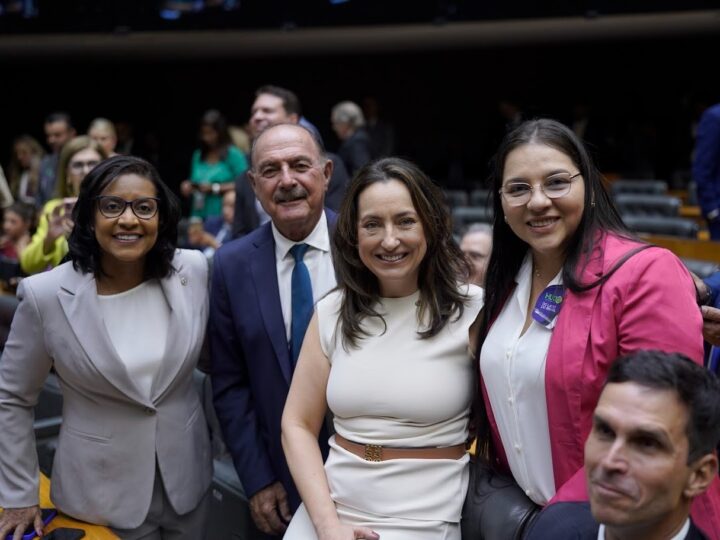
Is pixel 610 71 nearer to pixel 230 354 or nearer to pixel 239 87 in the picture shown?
pixel 239 87

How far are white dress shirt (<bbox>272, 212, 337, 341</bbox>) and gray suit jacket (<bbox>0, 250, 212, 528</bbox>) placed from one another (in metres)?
0.26

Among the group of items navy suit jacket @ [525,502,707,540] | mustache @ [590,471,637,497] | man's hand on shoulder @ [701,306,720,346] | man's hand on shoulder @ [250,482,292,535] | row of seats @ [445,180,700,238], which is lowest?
man's hand on shoulder @ [250,482,292,535]

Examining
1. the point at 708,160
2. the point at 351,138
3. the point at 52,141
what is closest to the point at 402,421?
the point at 708,160

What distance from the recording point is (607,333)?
1.49m

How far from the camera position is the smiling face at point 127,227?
193cm

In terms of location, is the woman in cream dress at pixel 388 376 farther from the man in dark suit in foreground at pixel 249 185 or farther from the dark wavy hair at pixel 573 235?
the man in dark suit in foreground at pixel 249 185

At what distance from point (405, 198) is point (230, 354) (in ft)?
2.23

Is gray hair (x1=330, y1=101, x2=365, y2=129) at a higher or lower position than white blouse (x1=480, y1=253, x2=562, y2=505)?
higher

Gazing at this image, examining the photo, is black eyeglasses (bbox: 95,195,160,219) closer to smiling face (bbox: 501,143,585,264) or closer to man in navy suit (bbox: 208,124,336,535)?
man in navy suit (bbox: 208,124,336,535)

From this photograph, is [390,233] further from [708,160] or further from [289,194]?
[708,160]

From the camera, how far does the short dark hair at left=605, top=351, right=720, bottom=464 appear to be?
4.16 feet

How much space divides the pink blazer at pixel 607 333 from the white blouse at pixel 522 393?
0.03 metres

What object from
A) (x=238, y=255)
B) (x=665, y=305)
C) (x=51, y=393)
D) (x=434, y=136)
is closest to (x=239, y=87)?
(x=434, y=136)

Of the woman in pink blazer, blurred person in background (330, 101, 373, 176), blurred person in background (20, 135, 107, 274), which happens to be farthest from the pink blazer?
blurred person in background (330, 101, 373, 176)
